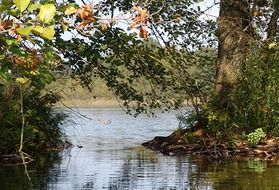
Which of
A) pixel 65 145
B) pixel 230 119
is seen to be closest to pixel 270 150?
pixel 230 119

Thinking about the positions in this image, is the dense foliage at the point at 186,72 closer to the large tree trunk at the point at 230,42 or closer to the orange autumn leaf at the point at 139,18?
the large tree trunk at the point at 230,42

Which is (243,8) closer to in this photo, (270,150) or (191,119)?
(191,119)

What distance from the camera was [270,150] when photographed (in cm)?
1301

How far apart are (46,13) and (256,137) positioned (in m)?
10.8

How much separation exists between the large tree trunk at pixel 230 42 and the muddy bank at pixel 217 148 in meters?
1.30

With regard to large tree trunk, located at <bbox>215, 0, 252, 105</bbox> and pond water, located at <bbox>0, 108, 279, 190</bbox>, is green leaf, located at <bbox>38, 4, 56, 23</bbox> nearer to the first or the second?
pond water, located at <bbox>0, 108, 279, 190</bbox>

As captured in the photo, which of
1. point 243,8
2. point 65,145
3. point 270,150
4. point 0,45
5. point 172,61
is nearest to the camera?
point 0,45

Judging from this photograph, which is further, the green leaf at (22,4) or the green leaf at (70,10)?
the green leaf at (70,10)

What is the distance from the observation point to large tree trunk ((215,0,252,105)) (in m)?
15.0

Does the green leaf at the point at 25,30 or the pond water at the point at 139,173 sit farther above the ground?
the green leaf at the point at 25,30

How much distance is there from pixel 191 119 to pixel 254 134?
8.18 ft

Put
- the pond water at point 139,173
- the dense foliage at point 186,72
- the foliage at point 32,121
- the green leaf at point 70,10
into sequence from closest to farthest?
the green leaf at point 70,10 → the pond water at point 139,173 → the dense foliage at point 186,72 → the foliage at point 32,121

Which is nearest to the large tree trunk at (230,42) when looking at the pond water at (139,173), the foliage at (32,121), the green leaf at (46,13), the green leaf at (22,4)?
the pond water at (139,173)

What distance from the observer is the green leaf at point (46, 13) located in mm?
3260
